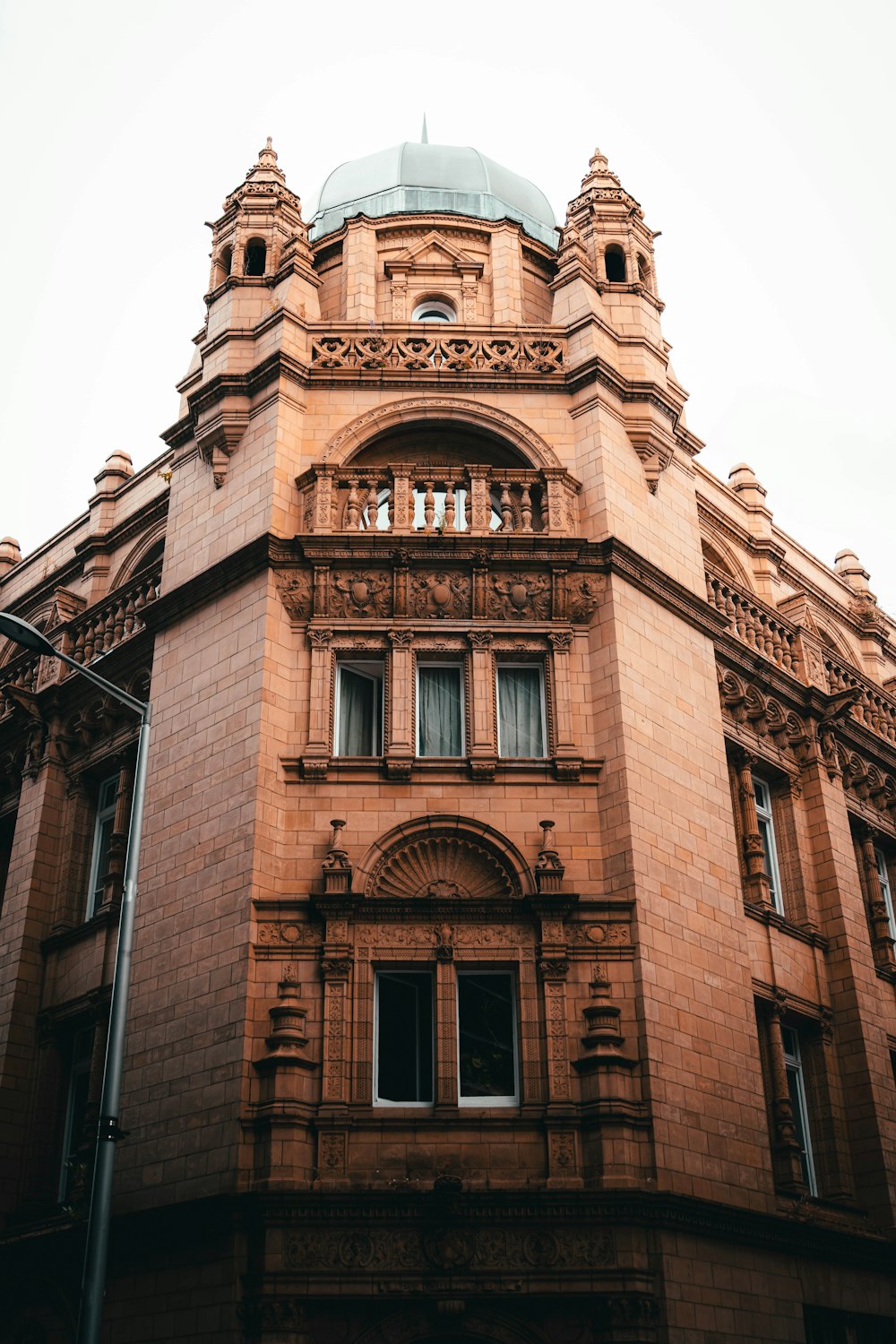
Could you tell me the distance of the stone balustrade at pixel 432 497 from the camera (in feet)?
78.4

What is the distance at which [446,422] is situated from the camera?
84.1 feet

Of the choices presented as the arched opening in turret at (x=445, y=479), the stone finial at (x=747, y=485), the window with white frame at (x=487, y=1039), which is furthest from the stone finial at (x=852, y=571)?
the window with white frame at (x=487, y=1039)

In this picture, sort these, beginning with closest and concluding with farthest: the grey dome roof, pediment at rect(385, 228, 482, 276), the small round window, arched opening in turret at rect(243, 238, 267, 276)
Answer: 1. arched opening in turret at rect(243, 238, 267, 276)
2. pediment at rect(385, 228, 482, 276)
3. the small round window
4. the grey dome roof

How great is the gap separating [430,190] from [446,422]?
9986 millimetres

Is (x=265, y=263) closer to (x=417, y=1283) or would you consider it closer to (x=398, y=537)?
(x=398, y=537)

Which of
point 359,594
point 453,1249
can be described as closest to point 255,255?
point 359,594

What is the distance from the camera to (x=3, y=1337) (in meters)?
21.6

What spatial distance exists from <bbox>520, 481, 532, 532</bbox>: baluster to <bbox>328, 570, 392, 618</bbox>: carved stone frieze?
256cm

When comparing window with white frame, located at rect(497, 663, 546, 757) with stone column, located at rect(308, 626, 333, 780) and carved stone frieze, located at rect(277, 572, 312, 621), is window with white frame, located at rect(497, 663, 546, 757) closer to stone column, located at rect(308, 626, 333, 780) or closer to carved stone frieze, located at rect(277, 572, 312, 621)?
stone column, located at rect(308, 626, 333, 780)

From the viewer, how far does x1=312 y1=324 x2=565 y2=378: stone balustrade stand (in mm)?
25938

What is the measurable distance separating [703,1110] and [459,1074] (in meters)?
3.52

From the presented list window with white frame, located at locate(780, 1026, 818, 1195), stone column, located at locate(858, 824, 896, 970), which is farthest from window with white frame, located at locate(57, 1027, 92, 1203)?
stone column, located at locate(858, 824, 896, 970)

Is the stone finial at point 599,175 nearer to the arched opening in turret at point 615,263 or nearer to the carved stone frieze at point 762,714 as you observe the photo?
the arched opening in turret at point 615,263

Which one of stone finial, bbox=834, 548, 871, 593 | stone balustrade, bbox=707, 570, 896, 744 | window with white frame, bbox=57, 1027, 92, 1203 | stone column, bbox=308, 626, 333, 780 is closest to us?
stone column, bbox=308, 626, 333, 780
